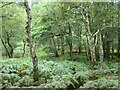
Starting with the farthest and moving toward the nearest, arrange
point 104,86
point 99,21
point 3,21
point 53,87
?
point 3,21 → point 99,21 → point 53,87 → point 104,86

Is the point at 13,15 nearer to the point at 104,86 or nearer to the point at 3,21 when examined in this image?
the point at 3,21

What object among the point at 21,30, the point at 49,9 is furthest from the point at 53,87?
the point at 21,30

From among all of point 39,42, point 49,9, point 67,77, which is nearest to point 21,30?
point 39,42

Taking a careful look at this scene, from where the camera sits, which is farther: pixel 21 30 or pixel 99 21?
pixel 21 30

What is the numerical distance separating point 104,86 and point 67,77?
53.9 inches

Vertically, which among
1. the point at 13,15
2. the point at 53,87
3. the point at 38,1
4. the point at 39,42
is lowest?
the point at 53,87

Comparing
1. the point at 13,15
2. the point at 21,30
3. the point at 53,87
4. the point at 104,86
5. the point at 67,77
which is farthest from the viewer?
the point at 21,30

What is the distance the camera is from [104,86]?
3428mm

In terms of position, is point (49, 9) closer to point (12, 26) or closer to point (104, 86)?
point (12, 26)

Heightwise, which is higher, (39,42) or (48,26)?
→ (48,26)

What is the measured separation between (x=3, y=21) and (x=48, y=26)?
394cm

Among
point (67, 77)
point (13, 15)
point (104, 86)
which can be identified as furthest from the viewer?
point (13, 15)

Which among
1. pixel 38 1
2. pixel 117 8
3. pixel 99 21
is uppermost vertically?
pixel 38 1

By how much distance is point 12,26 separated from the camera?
31.8 feet
